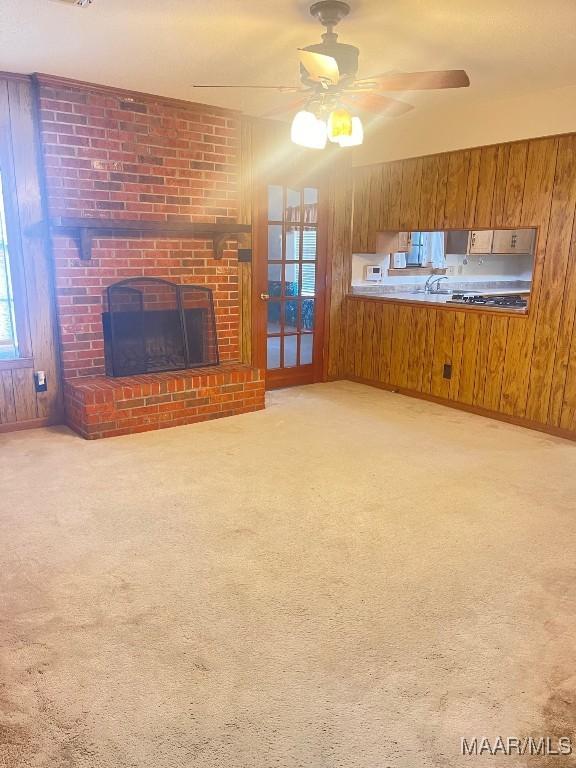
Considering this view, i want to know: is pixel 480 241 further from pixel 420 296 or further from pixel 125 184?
pixel 125 184

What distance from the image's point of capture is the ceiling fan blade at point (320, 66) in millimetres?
2377

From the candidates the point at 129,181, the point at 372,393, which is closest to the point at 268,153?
the point at 129,181

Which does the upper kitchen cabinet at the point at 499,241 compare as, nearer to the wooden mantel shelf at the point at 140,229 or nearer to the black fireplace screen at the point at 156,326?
the wooden mantel shelf at the point at 140,229

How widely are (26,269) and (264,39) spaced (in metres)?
2.24

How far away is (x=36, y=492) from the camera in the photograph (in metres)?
3.09

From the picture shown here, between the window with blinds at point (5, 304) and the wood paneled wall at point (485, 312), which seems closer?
the window with blinds at point (5, 304)

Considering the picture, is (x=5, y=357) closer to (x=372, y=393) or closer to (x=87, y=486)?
(x=87, y=486)

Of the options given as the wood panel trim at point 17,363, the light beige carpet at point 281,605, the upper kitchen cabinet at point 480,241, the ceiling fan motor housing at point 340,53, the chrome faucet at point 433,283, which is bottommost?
the light beige carpet at point 281,605

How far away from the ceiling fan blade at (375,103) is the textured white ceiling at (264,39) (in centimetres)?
32

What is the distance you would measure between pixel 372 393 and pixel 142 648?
3.85 m

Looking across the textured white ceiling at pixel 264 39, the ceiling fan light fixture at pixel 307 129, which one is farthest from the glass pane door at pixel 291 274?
the ceiling fan light fixture at pixel 307 129

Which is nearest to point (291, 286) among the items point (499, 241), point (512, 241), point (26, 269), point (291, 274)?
point (291, 274)

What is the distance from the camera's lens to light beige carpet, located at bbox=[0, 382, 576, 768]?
1587 mm

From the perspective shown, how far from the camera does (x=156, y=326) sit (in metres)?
4.50
